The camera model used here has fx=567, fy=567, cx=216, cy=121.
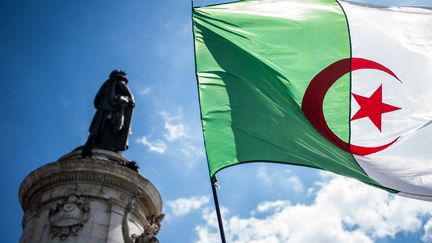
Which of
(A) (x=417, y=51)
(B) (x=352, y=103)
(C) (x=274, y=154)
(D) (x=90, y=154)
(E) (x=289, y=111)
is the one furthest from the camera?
(D) (x=90, y=154)

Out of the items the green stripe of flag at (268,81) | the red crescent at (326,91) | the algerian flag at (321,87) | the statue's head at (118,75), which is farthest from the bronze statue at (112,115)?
the red crescent at (326,91)

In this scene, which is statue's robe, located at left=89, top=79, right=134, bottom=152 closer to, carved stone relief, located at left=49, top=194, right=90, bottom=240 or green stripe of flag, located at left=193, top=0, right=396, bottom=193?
carved stone relief, located at left=49, top=194, right=90, bottom=240

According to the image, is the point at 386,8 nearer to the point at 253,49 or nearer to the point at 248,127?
the point at 253,49

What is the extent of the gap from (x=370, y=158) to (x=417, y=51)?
3546 millimetres

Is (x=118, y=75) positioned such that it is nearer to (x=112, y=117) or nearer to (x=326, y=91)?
(x=112, y=117)

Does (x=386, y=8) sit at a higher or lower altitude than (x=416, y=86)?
higher

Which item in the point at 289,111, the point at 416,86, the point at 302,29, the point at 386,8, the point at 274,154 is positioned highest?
the point at 386,8

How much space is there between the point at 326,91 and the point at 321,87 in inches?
8.0

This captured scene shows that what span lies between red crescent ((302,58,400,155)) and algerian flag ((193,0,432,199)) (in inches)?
1.0

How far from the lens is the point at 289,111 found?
12703 millimetres

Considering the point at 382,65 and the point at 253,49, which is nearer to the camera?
the point at 253,49

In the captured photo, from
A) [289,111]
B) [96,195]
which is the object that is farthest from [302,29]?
[96,195]

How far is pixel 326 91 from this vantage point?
13531 mm

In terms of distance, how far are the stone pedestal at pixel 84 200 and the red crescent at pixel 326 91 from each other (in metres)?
4.96
